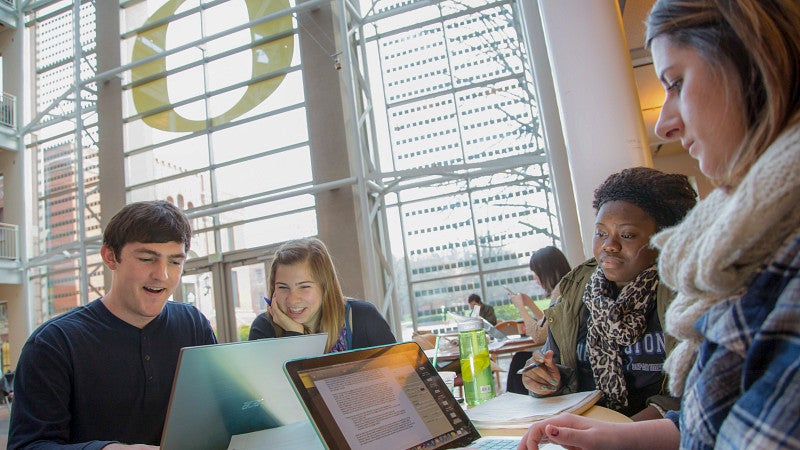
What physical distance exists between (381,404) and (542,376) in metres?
0.58

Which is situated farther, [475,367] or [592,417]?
[475,367]

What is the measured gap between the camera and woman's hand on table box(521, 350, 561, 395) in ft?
4.27

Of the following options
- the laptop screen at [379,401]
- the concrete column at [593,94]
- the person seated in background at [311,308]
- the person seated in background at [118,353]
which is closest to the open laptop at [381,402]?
the laptop screen at [379,401]

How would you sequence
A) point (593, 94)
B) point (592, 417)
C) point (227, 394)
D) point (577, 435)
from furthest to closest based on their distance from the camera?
point (593, 94)
point (592, 417)
point (227, 394)
point (577, 435)

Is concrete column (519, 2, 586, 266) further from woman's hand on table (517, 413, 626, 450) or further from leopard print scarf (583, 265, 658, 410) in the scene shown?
woman's hand on table (517, 413, 626, 450)

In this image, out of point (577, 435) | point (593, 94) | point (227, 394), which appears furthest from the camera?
point (593, 94)

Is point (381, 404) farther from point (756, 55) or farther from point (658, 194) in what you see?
point (658, 194)

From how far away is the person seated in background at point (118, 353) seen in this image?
1.33m

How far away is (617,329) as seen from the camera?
1.38 m

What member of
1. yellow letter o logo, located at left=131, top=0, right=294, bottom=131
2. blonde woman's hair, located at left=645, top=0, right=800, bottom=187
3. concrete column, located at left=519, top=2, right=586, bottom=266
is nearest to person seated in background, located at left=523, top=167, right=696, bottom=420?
blonde woman's hair, located at left=645, top=0, right=800, bottom=187

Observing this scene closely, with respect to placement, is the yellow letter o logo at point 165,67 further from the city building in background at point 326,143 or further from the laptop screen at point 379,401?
the laptop screen at point 379,401

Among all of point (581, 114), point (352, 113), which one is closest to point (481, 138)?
point (352, 113)

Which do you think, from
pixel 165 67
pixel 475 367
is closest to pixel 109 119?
pixel 165 67

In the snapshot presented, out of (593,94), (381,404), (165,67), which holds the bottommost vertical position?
(381,404)
